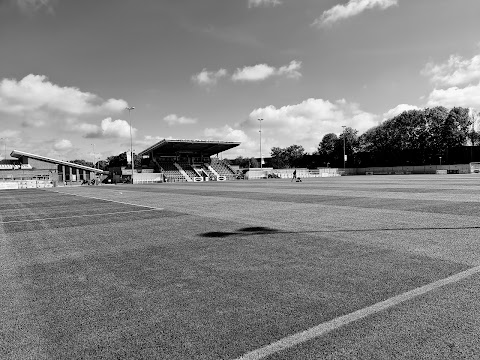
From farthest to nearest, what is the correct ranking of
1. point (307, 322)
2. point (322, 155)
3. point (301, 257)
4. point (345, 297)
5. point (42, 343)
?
point (322, 155) → point (301, 257) → point (345, 297) → point (307, 322) → point (42, 343)

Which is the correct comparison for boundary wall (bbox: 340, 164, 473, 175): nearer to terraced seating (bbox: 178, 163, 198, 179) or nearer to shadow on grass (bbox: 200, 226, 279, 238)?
terraced seating (bbox: 178, 163, 198, 179)

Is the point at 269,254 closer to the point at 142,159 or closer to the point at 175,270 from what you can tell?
the point at 175,270

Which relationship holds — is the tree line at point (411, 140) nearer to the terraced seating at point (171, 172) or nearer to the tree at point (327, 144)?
the tree at point (327, 144)

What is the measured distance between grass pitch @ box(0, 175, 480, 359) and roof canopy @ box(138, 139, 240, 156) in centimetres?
6106

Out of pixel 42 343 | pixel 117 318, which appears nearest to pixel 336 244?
pixel 117 318

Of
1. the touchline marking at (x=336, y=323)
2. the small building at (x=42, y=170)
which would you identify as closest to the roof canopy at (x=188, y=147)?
the small building at (x=42, y=170)

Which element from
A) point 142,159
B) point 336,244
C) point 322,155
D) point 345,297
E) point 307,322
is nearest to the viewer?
point 307,322

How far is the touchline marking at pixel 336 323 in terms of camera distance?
3215mm

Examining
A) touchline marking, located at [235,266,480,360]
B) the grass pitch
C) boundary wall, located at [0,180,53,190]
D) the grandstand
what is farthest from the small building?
touchline marking, located at [235,266,480,360]

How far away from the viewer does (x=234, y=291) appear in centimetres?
483

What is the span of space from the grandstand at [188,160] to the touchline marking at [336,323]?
65081 millimetres

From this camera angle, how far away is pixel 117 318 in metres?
4.02

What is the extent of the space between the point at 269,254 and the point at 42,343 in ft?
14.5

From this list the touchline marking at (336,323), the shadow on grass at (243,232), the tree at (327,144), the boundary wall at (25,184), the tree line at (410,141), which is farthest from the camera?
the tree at (327,144)
